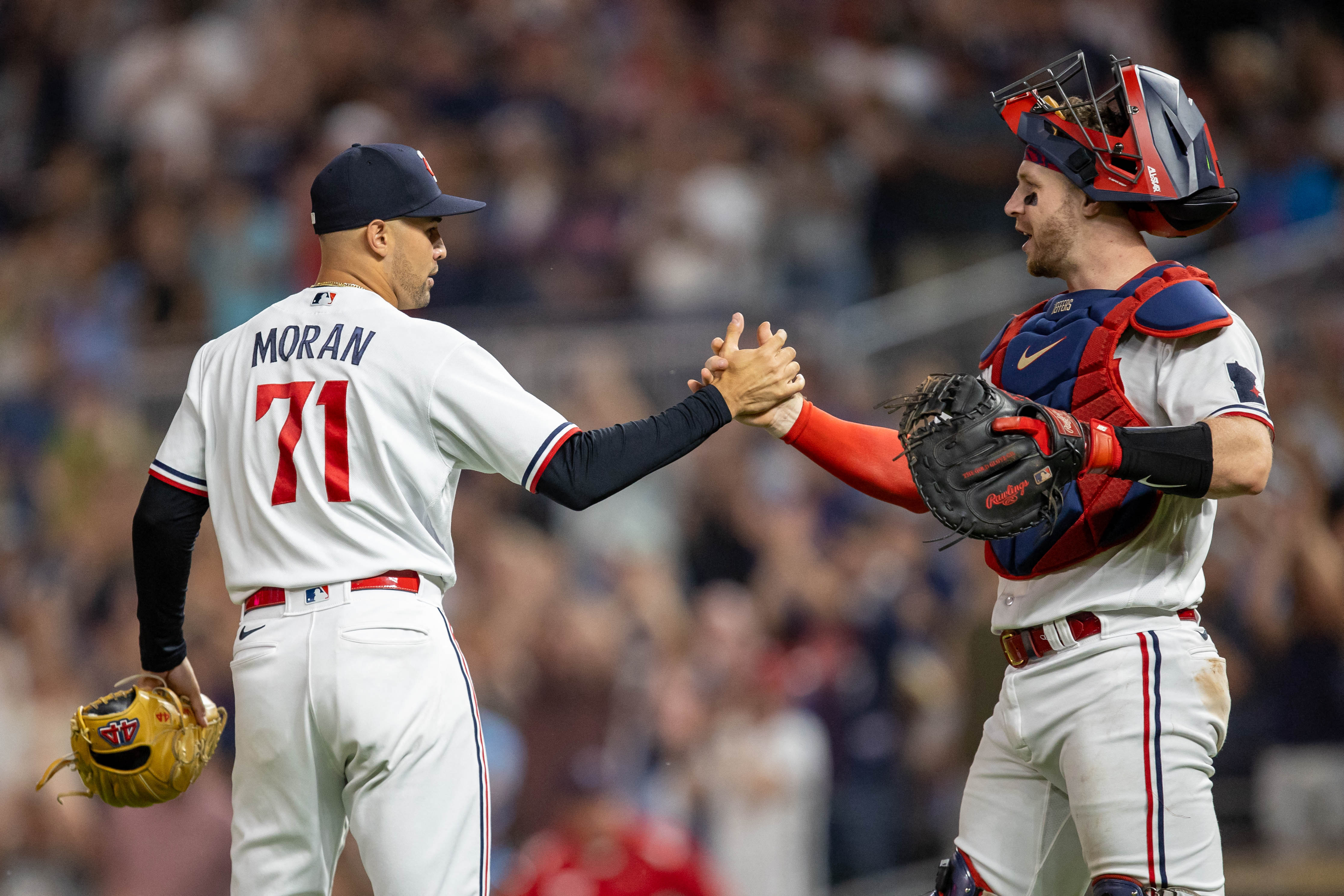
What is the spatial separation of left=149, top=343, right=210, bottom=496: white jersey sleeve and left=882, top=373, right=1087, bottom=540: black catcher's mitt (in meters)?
1.62

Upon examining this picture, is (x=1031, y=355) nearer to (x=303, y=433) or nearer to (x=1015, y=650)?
(x=1015, y=650)

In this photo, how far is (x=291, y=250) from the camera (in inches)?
367

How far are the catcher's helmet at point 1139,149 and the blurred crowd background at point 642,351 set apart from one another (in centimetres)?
296

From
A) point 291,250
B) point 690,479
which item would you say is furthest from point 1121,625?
point 291,250

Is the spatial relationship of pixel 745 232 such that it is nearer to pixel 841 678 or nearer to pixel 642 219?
pixel 642 219

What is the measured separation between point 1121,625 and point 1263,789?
382cm

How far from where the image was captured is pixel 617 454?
3.25 m

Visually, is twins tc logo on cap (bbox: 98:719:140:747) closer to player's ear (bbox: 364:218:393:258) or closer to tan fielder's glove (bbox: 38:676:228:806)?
tan fielder's glove (bbox: 38:676:228:806)

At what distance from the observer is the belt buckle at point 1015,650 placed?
3.32 m

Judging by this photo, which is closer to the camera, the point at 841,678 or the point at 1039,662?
the point at 1039,662

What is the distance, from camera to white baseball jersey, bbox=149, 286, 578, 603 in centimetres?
316

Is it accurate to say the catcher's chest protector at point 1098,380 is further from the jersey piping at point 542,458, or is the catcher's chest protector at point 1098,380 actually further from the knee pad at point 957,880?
the jersey piping at point 542,458

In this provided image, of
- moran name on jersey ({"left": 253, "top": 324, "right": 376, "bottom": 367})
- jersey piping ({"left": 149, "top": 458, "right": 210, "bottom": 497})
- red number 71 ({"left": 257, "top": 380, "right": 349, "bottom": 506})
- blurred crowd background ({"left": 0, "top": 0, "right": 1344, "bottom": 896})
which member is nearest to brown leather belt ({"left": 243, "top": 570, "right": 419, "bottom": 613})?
red number 71 ({"left": 257, "top": 380, "right": 349, "bottom": 506})

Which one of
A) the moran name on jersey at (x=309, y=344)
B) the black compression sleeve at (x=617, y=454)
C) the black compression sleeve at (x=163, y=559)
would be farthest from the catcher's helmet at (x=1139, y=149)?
the black compression sleeve at (x=163, y=559)
